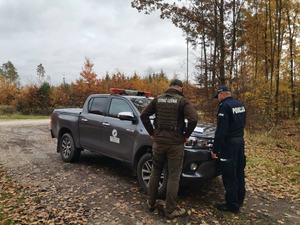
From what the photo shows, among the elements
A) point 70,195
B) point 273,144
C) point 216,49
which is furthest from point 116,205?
point 216,49

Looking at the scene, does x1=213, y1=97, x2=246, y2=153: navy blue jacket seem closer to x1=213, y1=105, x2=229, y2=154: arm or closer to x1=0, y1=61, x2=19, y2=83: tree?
x1=213, y1=105, x2=229, y2=154: arm

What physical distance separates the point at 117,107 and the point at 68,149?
7.80 ft

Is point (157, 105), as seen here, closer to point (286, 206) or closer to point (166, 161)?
point (166, 161)

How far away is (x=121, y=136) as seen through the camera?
7363mm

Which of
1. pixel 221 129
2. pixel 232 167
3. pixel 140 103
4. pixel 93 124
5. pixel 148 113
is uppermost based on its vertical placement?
pixel 140 103

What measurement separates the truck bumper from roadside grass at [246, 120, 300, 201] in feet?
6.84

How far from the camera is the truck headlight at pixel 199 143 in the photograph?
239 inches

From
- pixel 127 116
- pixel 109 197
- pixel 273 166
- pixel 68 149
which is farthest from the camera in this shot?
pixel 273 166

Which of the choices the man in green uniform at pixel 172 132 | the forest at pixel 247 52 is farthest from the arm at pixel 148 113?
the forest at pixel 247 52

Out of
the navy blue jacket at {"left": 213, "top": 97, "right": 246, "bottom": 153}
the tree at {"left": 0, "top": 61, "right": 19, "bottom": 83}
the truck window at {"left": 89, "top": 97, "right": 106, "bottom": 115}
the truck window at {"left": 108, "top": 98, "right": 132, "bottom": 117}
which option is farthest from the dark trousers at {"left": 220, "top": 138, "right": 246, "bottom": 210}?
the tree at {"left": 0, "top": 61, "right": 19, "bottom": 83}

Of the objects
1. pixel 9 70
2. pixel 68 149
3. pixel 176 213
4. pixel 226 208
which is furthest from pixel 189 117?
pixel 9 70

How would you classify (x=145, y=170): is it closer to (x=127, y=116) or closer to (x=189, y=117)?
(x=127, y=116)

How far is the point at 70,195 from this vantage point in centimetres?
673

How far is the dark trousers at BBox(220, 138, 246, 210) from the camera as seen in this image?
5816mm
